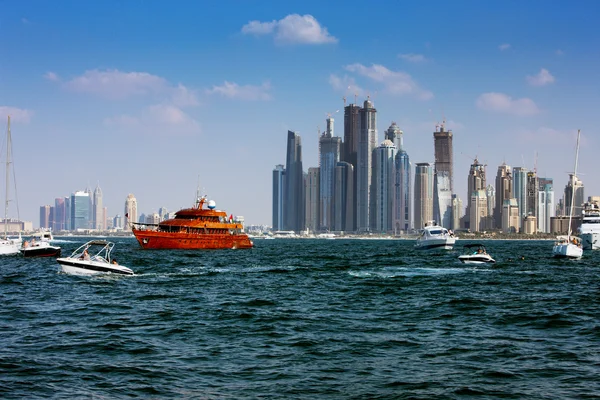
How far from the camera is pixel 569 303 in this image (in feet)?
143

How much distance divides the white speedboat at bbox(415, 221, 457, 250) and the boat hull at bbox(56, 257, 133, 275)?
314ft

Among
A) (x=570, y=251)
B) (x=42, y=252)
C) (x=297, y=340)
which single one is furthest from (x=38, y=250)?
(x=570, y=251)

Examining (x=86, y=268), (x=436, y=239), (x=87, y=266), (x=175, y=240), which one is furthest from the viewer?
(x=436, y=239)

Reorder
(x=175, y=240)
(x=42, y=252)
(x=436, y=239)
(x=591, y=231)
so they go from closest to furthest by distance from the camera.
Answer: (x=42, y=252), (x=175, y=240), (x=591, y=231), (x=436, y=239)

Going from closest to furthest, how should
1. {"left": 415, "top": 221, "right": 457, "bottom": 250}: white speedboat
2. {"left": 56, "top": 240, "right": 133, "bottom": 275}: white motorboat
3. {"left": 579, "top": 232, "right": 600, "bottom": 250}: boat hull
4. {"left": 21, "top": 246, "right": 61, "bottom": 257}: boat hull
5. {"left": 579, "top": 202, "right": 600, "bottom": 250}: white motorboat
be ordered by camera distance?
1. {"left": 56, "top": 240, "right": 133, "bottom": 275}: white motorboat
2. {"left": 21, "top": 246, "right": 61, "bottom": 257}: boat hull
3. {"left": 579, "top": 232, "right": 600, "bottom": 250}: boat hull
4. {"left": 579, "top": 202, "right": 600, "bottom": 250}: white motorboat
5. {"left": 415, "top": 221, "right": 457, "bottom": 250}: white speedboat

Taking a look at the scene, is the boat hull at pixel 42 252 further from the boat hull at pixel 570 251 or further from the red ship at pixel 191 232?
the boat hull at pixel 570 251

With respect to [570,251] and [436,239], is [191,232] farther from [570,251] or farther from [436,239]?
[570,251]

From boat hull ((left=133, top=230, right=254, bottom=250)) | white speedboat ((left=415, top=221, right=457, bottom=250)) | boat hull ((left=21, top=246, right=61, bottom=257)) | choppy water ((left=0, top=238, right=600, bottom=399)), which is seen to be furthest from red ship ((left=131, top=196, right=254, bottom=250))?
choppy water ((left=0, top=238, right=600, bottom=399))

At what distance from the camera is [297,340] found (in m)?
30.3

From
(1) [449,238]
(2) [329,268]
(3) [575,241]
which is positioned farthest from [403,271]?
(1) [449,238]

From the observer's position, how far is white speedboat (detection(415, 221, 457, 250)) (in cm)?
14381

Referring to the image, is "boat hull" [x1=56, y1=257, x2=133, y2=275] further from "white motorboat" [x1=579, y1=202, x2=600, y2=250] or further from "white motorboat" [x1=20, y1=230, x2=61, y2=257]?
"white motorboat" [x1=579, y1=202, x2=600, y2=250]

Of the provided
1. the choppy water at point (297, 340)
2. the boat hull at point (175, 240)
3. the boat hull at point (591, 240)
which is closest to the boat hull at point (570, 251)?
the boat hull at point (591, 240)

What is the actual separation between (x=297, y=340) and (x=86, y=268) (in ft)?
109
